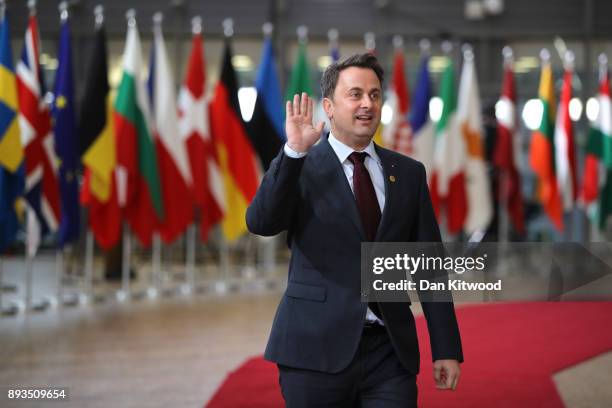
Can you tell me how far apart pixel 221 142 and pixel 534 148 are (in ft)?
13.5

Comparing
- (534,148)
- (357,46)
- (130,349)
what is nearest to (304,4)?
(357,46)

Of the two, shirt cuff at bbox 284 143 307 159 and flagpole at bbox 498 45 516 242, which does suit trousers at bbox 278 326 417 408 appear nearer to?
shirt cuff at bbox 284 143 307 159

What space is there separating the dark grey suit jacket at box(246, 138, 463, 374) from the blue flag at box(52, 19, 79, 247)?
249 inches

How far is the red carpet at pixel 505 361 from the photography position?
14.1 ft

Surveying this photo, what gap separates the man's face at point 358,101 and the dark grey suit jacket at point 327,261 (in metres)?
0.12

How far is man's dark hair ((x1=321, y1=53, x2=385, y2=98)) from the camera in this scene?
8.05 ft

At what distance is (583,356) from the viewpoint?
18.3 ft

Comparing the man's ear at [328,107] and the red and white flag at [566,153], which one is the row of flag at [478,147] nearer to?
the red and white flag at [566,153]

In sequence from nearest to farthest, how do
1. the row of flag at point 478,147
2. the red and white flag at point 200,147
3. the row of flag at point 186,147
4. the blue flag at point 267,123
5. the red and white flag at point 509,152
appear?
the row of flag at point 186,147 → the red and white flag at point 200,147 → the blue flag at point 267,123 → the row of flag at point 478,147 → the red and white flag at point 509,152

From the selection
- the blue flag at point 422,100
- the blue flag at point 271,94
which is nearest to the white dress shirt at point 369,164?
the blue flag at point 271,94

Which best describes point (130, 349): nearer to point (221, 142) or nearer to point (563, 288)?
point (221, 142)

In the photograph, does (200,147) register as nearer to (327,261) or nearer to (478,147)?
(478,147)

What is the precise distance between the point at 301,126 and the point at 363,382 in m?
0.72

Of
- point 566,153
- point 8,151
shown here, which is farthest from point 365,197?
point 566,153
